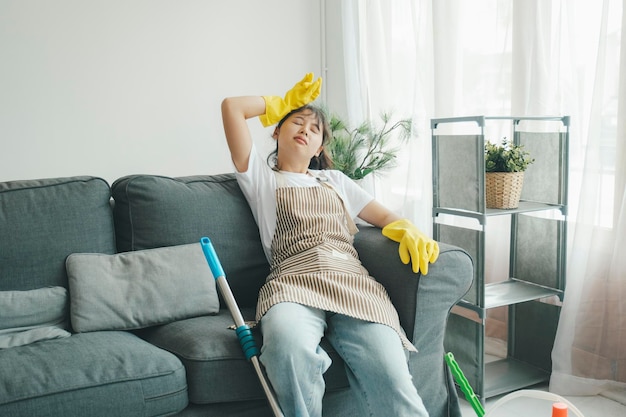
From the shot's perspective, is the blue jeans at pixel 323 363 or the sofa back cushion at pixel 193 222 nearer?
the blue jeans at pixel 323 363

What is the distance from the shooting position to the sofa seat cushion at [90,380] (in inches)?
61.3

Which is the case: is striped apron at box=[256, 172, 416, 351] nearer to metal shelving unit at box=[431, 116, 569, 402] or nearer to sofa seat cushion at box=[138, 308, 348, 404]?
sofa seat cushion at box=[138, 308, 348, 404]

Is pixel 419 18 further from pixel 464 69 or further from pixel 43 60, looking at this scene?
pixel 43 60

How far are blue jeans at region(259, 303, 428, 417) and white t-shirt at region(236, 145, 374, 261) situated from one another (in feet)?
1.48

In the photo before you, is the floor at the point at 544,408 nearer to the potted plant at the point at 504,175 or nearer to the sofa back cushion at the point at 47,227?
the potted plant at the point at 504,175

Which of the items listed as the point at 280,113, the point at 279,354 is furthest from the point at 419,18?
the point at 279,354

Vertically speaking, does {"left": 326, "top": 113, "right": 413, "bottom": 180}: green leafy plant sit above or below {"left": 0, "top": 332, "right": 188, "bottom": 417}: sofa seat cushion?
above

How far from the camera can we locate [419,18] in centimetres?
298

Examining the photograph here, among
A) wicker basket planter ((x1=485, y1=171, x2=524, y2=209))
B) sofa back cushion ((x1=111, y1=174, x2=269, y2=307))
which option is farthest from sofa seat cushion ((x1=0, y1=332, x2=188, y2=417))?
wicker basket planter ((x1=485, y1=171, x2=524, y2=209))

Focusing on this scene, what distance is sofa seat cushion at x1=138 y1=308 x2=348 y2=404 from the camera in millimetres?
1716

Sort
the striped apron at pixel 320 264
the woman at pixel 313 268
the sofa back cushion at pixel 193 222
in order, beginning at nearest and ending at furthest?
the woman at pixel 313 268, the striped apron at pixel 320 264, the sofa back cushion at pixel 193 222

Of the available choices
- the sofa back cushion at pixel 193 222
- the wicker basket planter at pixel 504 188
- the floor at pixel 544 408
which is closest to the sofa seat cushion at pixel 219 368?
the sofa back cushion at pixel 193 222

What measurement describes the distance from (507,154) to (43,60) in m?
2.12

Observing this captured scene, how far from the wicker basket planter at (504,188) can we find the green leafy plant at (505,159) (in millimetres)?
20
